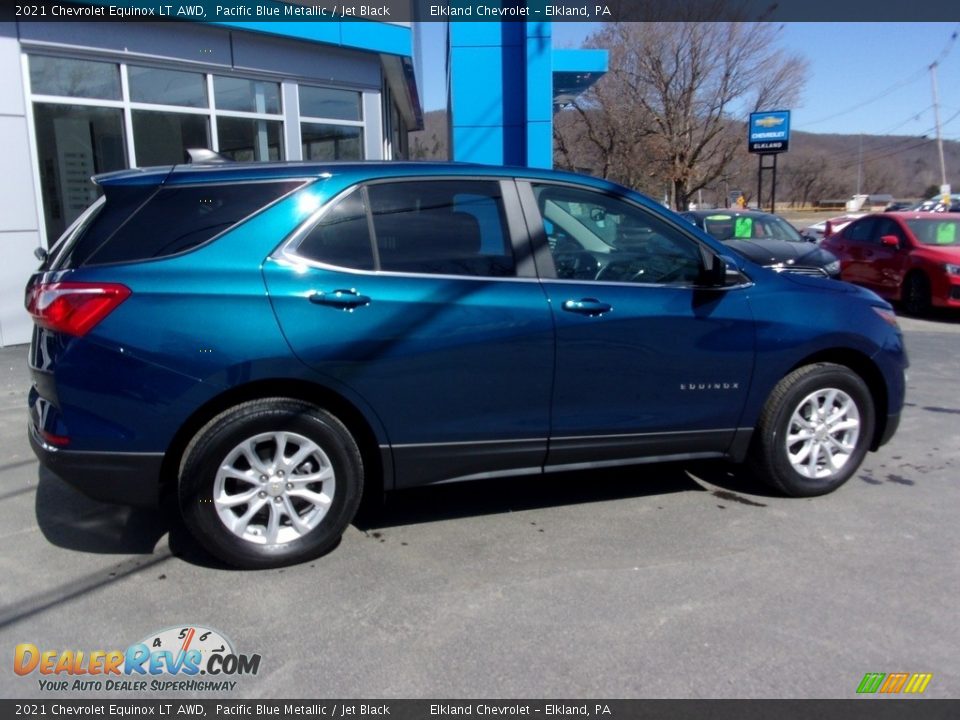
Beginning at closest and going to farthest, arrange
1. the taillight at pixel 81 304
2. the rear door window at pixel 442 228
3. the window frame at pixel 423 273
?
the taillight at pixel 81 304 → the window frame at pixel 423 273 → the rear door window at pixel 442 228

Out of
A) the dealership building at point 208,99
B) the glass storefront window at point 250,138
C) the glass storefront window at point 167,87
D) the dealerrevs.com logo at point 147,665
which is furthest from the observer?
the glass storefront window at point 250,138

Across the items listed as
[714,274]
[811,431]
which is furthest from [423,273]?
[811,431]

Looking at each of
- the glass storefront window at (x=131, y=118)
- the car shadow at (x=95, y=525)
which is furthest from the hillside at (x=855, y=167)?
the car shadow at (x=95, y=525)

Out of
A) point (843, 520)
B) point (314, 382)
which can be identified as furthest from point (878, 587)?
point (314, 382)

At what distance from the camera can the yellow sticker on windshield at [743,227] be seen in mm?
13156

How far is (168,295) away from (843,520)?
11.8 feet

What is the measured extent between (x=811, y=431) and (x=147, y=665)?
11.7ft

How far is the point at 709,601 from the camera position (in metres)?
3.55

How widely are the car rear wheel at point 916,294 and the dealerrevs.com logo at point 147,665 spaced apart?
1169 cm

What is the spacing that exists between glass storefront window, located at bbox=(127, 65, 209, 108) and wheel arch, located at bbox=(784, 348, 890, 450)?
847cm
